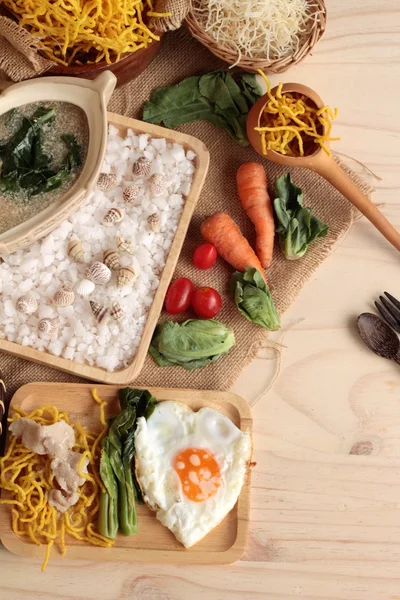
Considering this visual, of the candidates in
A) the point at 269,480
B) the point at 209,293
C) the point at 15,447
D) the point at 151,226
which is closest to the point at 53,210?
the point at 151,226

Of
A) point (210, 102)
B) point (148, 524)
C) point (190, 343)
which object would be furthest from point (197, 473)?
point (210, 102)

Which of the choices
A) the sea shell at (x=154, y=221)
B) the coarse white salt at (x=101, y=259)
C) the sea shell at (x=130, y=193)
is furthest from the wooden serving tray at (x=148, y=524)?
the sea shell at (x=130, y=193)

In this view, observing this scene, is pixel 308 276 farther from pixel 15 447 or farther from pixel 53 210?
pixel 15 447

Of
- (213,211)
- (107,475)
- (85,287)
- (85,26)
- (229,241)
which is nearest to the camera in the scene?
(85,26)

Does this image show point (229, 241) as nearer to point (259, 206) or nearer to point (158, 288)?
point (259, 206)

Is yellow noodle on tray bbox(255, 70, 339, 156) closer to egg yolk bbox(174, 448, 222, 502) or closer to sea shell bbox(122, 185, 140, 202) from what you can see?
sea shell bbox(122, 185, 140, 202)
